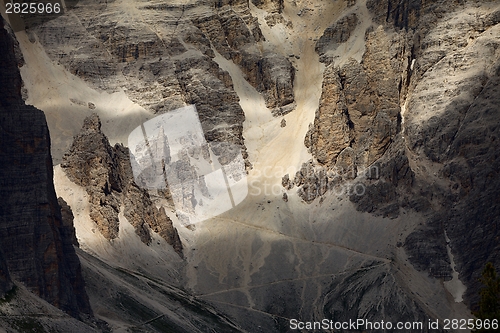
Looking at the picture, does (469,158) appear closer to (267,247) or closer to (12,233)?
(267,247)

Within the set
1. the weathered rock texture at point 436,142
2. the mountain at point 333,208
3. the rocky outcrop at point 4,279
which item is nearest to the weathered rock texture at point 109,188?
the mountain at point 333,208

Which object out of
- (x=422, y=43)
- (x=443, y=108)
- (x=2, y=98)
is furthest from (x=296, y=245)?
(x=2, y=98)

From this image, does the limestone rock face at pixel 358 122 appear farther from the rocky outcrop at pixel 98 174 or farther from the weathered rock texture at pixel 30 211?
the weathered rock texture at pixel 30 211

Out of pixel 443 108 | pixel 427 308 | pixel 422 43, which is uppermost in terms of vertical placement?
pixel 422 43

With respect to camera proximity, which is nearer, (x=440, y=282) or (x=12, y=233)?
(x=12, y=233)

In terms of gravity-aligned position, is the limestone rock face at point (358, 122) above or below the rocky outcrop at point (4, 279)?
above
